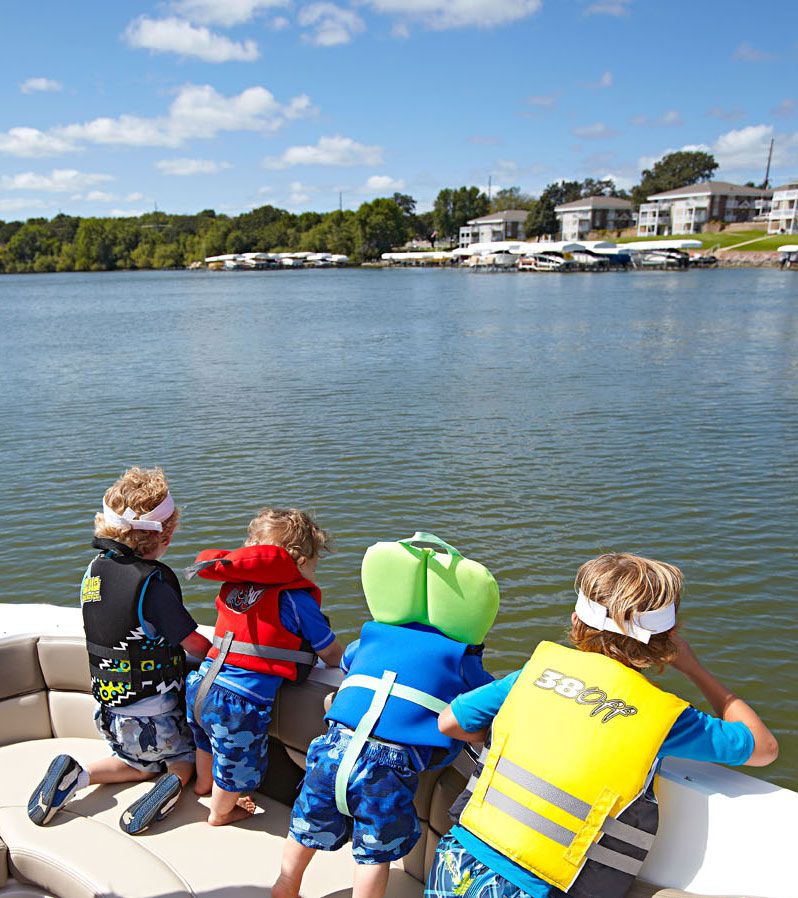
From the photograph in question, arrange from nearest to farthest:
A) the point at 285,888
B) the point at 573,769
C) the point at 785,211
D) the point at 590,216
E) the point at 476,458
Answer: the point at 573,769, the point at 285,888, the point at 476,458, the point at 785,211, the point at 590,216

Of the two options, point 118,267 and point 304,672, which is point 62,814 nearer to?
point 304,672

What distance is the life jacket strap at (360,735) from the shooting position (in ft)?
7.21

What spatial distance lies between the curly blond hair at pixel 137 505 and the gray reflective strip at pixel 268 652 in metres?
0.48

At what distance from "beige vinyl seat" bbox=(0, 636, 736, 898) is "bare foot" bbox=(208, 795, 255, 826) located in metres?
0.02

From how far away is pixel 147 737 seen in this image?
2867 millimetres

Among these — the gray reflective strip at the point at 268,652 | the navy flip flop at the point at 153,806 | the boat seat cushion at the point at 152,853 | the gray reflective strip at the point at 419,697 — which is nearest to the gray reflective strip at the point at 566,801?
the gray reflective strip at the point at 419,697

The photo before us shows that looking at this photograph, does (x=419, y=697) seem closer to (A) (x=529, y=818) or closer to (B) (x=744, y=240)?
(A) (x=529, y=818)

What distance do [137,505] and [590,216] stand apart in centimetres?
12479

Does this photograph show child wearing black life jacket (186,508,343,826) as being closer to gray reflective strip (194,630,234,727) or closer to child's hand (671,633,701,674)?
gray reflective strip (194,630,234,727)

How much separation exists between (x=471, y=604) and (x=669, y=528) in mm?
6634

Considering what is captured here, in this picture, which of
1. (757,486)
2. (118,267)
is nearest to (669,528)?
(757,486)

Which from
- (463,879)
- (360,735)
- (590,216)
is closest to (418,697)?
(360,735)

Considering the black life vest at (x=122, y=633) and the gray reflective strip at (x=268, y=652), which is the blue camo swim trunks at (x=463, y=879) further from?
the black life vest at (x=122, y=633)

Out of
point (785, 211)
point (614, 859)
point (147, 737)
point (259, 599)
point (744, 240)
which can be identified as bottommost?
point (744, 240)
